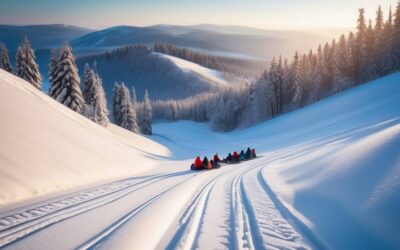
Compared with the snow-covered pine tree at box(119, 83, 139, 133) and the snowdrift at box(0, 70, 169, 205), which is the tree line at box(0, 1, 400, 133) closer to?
the snow-covered pine tree at box(119, 83, 139, 133)

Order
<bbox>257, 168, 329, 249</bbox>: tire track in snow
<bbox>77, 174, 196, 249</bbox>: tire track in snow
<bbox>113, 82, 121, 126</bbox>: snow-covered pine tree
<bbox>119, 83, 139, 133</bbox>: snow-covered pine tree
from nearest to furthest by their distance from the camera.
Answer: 1. <bbox>77, 174, 196, 249</bbox>: tire track in snow
2. <bbox>257, 168, 329, 249</bbox>: tire track in snow
3. <bbox>119, 83, 139, 133</bbox>: snow-covered pine tree
4. <bbox>113, 82, 121, 126</bbox>: snow-covered pine tree

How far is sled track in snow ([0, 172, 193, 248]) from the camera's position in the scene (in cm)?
630

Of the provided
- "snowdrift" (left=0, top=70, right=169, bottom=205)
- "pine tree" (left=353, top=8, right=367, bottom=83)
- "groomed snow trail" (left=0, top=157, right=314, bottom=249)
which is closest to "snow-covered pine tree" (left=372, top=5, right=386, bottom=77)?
"pine tree" (left=353, top=8, right=367, bottom=83)

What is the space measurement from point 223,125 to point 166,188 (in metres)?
67.7

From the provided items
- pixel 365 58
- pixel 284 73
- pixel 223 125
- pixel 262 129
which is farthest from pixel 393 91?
pixel 223 125

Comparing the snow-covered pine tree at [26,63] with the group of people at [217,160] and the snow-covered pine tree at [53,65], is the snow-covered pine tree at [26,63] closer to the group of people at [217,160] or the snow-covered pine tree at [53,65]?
the snow-covered pine tree at [53,65]

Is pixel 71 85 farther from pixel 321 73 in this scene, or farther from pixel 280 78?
pixel 321 73

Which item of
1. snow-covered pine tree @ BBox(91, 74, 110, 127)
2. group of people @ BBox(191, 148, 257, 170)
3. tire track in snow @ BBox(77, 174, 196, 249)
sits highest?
snow-covered pine tree @ BBox(91, 74, 110, 127)

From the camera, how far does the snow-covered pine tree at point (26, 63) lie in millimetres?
42031

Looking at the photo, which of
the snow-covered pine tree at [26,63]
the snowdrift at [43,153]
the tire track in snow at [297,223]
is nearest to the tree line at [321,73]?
the snow-covered pine tree at [26,63]

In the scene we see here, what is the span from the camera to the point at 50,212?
311 inches

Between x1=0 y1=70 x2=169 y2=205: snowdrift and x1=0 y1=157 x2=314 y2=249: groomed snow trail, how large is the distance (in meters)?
1.82

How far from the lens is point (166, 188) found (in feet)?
40.5

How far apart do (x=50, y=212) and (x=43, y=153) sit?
6.42 m
